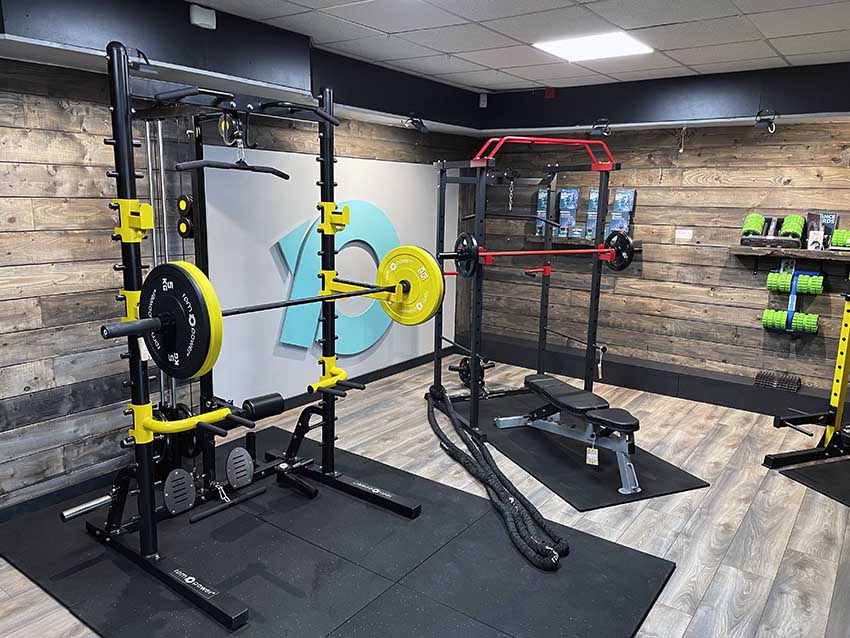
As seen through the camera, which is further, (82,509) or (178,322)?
(82,509)

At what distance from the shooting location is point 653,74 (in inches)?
175

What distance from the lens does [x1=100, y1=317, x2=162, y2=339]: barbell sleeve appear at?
2.16 meters

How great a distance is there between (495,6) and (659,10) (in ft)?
2.52

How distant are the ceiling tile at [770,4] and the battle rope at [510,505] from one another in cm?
258

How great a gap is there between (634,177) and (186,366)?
4.38 meters

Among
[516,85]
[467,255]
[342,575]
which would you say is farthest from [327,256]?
[516,85]

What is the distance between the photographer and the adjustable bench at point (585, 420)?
3.49 metres

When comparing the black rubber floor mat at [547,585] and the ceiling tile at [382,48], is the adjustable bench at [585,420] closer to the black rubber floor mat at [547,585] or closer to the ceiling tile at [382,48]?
the black rubber floor mat at [547,585]

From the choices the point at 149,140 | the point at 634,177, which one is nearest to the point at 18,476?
the point at 149,140

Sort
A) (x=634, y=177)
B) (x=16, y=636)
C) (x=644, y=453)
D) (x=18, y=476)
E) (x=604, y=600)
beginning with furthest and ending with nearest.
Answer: (x=634, y=177), (x=644, y=453), (x=18, y=476), (x=604, y=600), (x=16, y=636)

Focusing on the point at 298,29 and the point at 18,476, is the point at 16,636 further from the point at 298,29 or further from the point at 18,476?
the point at 298,29

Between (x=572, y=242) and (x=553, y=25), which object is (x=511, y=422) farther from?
(x=553, y=25)

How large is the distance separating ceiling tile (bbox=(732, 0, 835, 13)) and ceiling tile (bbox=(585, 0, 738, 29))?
4 centimetres

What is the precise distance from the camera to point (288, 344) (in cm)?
457
